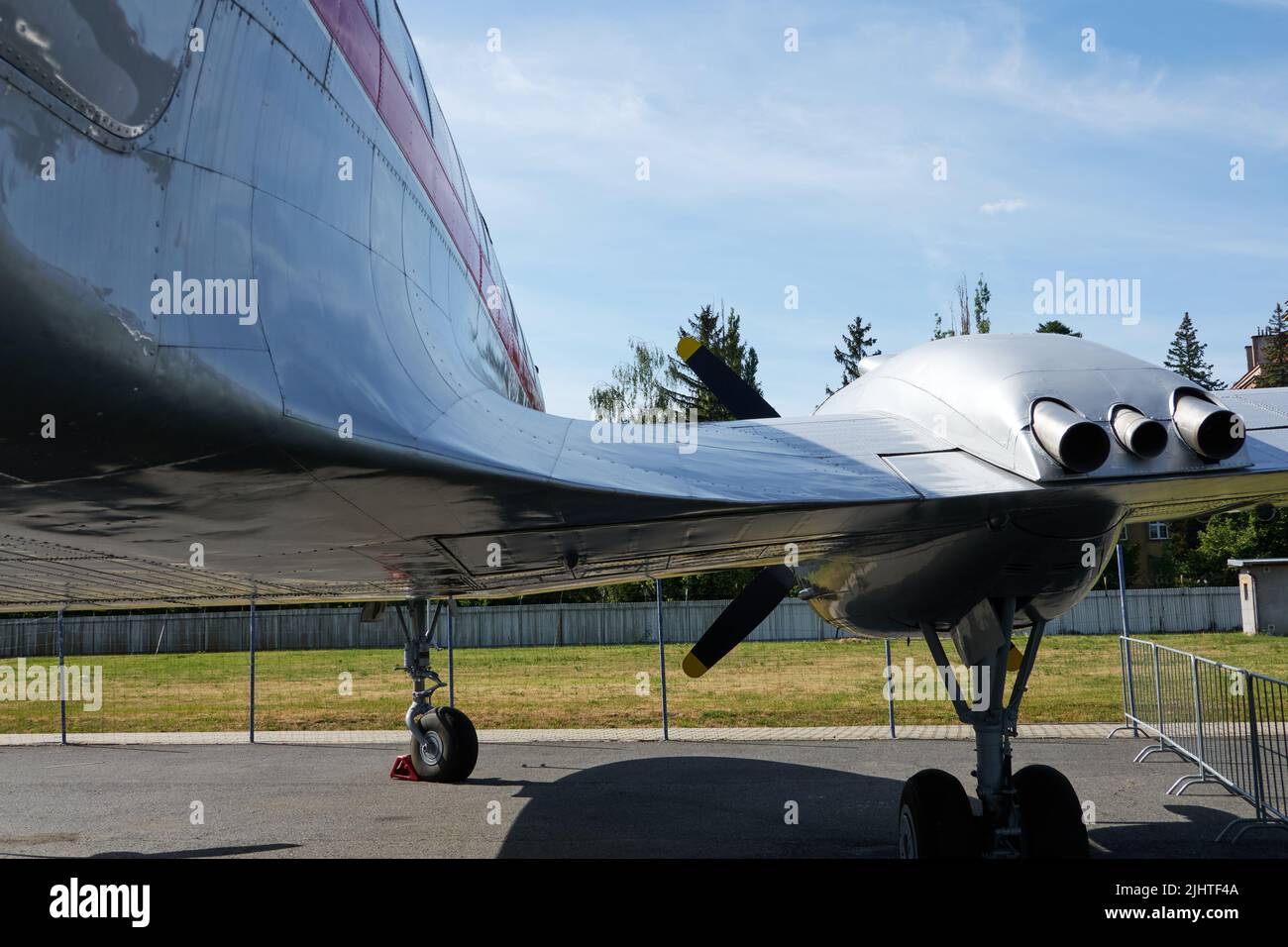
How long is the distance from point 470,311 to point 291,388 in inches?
129

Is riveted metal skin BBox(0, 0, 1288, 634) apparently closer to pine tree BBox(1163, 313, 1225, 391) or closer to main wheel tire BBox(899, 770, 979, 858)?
main wheel tire BBox(899, 770, 979, 858)

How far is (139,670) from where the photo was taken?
27.4m

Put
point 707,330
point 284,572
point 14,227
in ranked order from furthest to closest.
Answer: point 707,330, point 284,572, point 14,227

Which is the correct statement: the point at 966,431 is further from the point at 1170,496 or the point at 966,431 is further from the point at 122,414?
the point at 122,414

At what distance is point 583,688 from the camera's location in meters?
21.5

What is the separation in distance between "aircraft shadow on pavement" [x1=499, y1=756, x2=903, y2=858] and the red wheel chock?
64.7 inches

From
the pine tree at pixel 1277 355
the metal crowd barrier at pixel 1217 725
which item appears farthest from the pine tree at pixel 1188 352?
the metal crowd barrier at pixel 1217 725

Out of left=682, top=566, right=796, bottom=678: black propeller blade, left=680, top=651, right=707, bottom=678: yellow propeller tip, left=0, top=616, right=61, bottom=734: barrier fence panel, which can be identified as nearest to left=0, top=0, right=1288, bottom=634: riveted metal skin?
left=682, top=566, right=796, bottom=678: black propeller blade

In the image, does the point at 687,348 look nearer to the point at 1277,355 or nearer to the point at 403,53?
the point at 403,53

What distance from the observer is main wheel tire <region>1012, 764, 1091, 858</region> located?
227 inches

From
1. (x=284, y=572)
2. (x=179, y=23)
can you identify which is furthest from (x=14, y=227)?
(x=284, y=572)

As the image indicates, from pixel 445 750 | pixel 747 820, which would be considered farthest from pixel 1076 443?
pixel 445 750

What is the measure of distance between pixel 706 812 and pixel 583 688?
12692mm

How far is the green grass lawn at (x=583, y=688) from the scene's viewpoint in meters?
17.2
